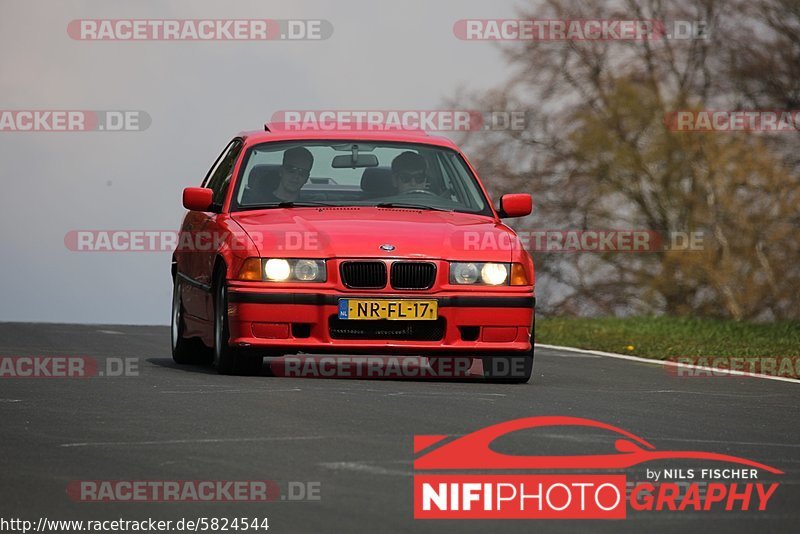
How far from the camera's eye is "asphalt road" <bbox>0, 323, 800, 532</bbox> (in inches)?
260

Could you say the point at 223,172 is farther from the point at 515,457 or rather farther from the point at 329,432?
the point at 515,457

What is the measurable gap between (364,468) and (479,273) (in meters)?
4.82

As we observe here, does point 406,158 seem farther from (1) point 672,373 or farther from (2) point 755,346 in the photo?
(2) point 755,346

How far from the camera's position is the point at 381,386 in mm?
11664

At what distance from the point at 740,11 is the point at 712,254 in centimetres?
584

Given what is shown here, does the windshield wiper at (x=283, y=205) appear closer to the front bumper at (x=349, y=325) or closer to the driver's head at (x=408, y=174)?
the driver's head at (x=408, y=174)

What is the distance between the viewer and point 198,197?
13172 millimetres

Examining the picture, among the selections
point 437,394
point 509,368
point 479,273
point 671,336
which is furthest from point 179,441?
point 671,336

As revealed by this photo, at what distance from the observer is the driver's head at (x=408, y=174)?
13.5 meters

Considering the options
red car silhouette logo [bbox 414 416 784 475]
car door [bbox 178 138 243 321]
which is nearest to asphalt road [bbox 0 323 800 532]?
red car silhouette logo [bbox 414 416 784 475]

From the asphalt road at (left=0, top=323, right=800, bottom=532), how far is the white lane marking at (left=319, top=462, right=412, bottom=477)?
0.5 inches

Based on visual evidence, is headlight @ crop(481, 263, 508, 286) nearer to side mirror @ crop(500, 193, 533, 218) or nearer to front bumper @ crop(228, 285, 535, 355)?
front bumper @ crop(228, 285, 535, 355)

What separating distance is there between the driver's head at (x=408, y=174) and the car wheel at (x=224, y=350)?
1.68m

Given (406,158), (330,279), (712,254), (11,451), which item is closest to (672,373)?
(406,158)
